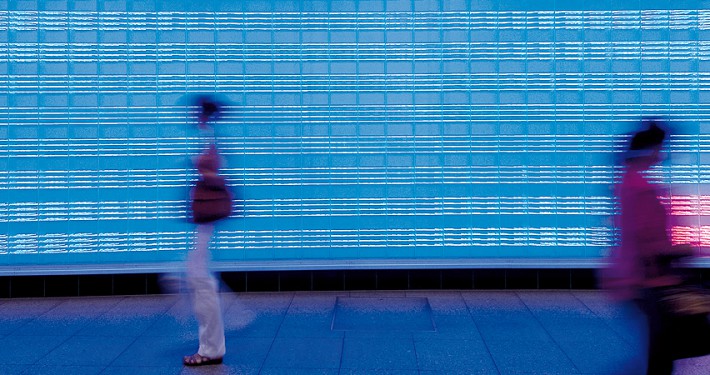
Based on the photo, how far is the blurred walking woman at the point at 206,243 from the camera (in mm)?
3748

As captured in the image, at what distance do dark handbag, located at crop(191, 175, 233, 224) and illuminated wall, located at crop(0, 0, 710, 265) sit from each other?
1956 mm

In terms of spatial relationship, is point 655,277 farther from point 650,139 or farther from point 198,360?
point 198,360

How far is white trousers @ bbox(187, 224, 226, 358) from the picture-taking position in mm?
3734

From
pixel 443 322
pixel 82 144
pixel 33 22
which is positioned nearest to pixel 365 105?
pixel 443 322

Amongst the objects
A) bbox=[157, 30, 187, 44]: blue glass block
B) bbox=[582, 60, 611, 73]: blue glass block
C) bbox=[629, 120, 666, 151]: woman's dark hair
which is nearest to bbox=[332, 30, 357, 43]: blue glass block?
bbox=[157, 30, 187, 44]: blue glass block

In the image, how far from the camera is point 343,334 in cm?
456

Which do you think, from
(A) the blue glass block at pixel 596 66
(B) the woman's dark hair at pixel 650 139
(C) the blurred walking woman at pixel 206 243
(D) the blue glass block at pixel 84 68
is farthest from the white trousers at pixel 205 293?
(A) the blue glass block at pixel 596 66

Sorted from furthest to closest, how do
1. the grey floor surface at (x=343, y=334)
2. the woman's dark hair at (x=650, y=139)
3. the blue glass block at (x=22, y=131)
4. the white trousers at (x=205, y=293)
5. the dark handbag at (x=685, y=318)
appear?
the blue glass block at (x=22, y=131), the grey floor surface at (x=343, y=334), the white trousers at (x=205, y=293), the woman's dark hair at (x=650, y=139), the dark handbag at (x=685, y=318)

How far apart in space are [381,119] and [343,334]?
219 cm

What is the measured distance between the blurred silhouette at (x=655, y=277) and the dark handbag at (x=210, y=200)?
228 centimetres

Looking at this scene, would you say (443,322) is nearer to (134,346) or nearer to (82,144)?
(134,346)

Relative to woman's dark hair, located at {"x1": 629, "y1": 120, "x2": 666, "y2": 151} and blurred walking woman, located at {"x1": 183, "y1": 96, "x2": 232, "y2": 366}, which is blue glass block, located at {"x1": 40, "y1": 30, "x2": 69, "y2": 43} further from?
woman's dark hair, located at {"x1": 629, "y1": 120, "x2": 666, "y2": 151}

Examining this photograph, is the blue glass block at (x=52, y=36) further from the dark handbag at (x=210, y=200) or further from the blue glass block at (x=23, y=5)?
the dark handbag at (x=210, y=200)

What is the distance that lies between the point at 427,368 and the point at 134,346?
206 cm
